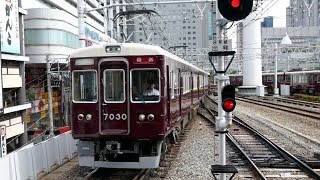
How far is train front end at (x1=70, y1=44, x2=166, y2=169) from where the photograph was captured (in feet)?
27.2

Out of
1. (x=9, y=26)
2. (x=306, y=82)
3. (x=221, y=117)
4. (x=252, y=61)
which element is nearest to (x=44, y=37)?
(x=9, y=26)

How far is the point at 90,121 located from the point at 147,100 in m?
1.32

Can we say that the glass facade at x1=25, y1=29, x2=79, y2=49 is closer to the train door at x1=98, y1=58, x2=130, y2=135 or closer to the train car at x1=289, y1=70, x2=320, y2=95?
the train door at x1=98, y1=58, x2=130, y2=135

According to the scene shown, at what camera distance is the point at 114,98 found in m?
8.44

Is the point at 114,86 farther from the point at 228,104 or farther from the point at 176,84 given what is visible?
the point at 228,104

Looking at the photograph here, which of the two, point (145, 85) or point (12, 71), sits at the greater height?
point (12, 71)

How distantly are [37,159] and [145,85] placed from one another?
302cm

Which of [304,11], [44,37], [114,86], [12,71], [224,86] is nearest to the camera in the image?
[224,86]

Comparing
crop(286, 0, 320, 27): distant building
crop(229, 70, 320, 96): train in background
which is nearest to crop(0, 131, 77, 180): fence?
crop(286, 0, 320, 27): distant building

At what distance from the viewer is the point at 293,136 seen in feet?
48.8

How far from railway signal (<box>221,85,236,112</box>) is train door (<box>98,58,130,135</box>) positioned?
342cm

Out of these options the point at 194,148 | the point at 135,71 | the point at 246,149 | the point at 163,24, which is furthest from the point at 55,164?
the point at 163,24

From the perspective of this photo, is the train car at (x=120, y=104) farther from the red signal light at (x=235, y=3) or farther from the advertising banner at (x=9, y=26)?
the advertising banner at (x=9, y=26)

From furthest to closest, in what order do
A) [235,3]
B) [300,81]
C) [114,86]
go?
[300,81] → [114,86] → [235,3]
